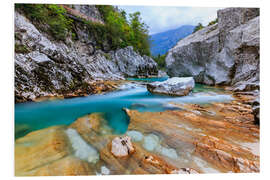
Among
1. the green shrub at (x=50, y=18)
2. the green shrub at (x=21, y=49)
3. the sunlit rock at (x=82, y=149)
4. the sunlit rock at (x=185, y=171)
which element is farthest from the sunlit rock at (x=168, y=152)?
the green shrub at (x=50, y=18)

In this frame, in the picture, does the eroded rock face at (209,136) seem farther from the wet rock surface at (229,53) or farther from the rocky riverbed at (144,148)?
the wet rock surface at (229,53)

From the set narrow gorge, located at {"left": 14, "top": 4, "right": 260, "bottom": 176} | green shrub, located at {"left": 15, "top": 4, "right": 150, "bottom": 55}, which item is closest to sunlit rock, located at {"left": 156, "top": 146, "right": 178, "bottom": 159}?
narrow gorge, located at {"left": 14, "top": 4, "right": 260, "bottom": 176}

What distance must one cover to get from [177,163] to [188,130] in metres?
0.65

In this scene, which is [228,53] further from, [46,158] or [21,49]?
[21,49]

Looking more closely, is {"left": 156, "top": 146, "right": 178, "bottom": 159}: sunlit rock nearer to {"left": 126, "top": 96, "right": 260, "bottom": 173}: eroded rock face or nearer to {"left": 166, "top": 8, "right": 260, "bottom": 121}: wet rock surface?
{"left": 126, "top": 96, "right": 260, "bottom": 173}: eroded rock face

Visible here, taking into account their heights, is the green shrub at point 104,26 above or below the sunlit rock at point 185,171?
above

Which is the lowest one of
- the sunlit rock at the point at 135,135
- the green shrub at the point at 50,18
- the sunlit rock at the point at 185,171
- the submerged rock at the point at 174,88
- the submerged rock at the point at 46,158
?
the sunlit rock at the point at 185,171

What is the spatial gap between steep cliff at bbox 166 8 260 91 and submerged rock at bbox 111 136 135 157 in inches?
182

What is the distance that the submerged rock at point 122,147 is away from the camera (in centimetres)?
142

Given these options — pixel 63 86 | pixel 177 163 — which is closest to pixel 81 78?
pixel 63 86

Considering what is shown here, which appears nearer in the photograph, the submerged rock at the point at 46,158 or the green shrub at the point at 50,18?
the submerged rock at the point at 46,158

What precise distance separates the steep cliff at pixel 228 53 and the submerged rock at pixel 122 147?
15.2 feet

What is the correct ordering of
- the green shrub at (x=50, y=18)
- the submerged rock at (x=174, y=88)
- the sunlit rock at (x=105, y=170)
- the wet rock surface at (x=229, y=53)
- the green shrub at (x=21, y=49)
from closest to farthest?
1. the sunlit rock at (x=105, y=170)
2. the green shrub at (x=21, y=49)
3. the submerged rock at (x=174, y=88)
4. the wet rock surface at (x=229, y=53)
5. the green shrub at (x=50, y=18)
